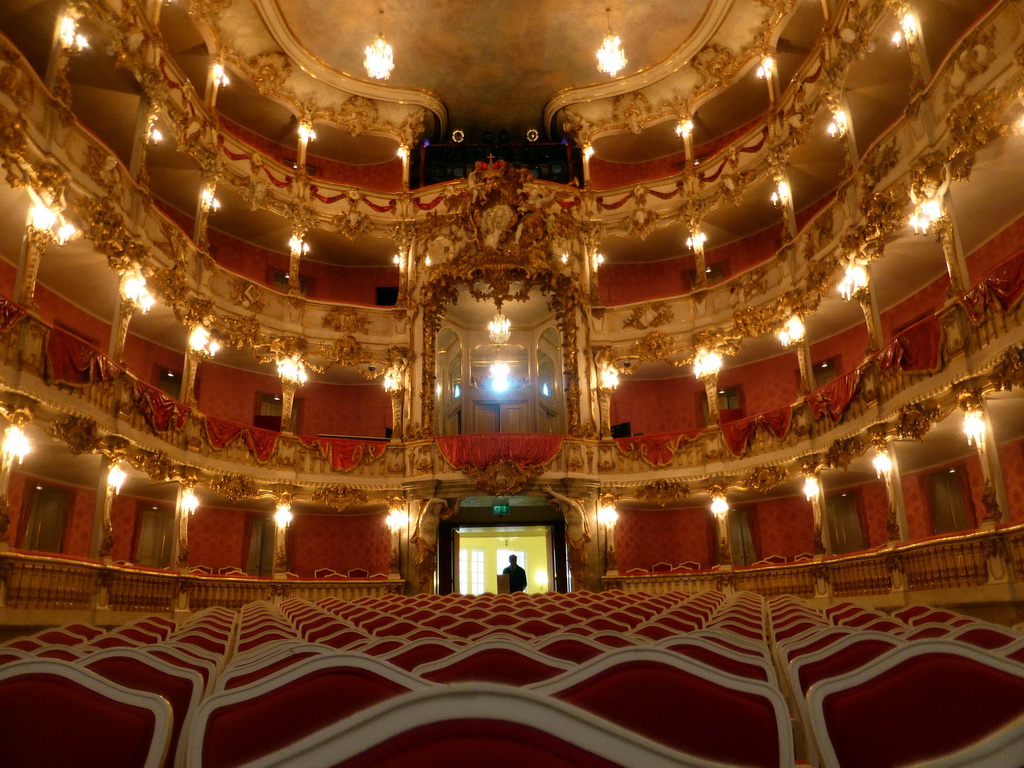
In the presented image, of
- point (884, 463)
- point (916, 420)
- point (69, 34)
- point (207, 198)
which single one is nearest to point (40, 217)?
point (69, 34)

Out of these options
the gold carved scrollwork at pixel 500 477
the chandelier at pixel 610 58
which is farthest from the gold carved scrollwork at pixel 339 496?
the chandelier at pixel 610 58

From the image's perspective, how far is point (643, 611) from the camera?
15.7 feet

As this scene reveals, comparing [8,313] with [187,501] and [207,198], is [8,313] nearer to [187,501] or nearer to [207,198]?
[187,501]

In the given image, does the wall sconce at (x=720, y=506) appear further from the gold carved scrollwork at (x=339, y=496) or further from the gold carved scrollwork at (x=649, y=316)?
the gold carved scrollwork at (x=339, y=496)

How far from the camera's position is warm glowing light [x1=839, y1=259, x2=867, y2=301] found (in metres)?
12.0

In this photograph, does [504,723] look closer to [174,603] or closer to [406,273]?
[174,603]

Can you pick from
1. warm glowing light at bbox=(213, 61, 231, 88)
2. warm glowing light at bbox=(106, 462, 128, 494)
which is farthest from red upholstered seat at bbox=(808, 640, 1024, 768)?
warm glowing light at bbox=(213, 61, 231, 88)

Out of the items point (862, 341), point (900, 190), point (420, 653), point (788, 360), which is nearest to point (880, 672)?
point (420, 653)

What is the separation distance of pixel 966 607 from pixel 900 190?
664cm

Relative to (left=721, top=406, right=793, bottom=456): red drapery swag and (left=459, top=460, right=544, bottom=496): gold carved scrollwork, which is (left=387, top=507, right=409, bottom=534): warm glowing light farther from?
(left=721, top=406, right=793, bottom=456): red drapery swag

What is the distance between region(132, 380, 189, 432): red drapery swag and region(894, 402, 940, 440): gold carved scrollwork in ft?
41.5

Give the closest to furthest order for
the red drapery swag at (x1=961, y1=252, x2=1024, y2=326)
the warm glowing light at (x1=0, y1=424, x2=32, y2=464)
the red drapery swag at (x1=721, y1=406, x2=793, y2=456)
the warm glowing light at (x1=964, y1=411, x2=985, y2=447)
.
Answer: the red drapery swag at (x1=961, y1=252, x2=1024, y2=326) → the warm glowing light at (x1=0, y1=424, x2=32, y2=464) → the warm glowing light at (x1=964, y1=411, x2=985, y2=447) → the red drapery swag at (x1=721, y1=406, x2=793, y2=456)

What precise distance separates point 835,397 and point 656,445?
4687 millimetres

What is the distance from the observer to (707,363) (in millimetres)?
16688
